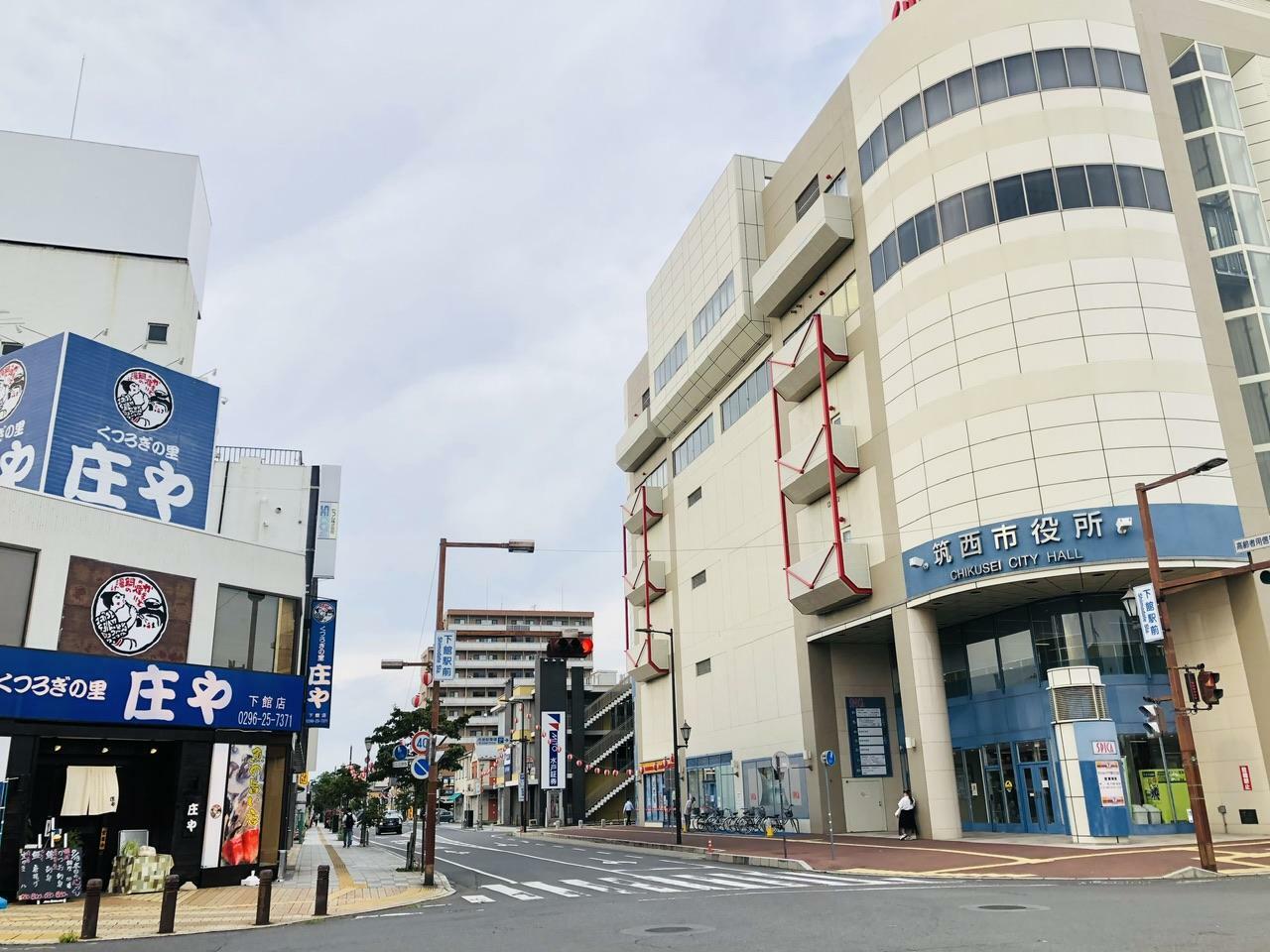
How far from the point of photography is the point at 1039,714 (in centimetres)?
3328

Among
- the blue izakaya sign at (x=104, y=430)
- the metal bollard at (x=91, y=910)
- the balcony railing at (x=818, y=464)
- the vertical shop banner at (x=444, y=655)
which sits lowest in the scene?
the metal bollard at (x=91, y=910)

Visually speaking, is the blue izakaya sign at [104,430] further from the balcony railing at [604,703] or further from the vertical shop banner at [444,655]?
the balcony railing at [604,703]

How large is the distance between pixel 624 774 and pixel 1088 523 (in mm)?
57482

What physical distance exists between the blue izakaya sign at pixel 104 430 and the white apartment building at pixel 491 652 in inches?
4121

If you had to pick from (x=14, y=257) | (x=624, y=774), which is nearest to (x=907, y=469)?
(x=14, y=257)

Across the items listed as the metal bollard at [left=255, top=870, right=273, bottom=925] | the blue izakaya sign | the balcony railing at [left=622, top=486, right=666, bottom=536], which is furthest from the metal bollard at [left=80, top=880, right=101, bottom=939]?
the balcony railing at [left=622, top=486, right=666, bottom=536]

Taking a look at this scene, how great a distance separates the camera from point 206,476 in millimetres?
28984

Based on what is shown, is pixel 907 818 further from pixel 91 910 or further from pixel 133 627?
pixel 91 910

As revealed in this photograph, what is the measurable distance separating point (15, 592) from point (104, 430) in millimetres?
6709

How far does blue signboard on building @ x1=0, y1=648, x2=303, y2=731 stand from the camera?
21.4 meters

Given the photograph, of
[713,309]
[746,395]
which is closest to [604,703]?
[746,395]

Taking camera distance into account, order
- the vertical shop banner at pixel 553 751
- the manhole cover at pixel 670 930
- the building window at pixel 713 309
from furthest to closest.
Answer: the vertical shop banner at pixel 553 751
the building window at pixel 713 309
the manhole cover at pixel 670 930

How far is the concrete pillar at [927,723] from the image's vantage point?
33.3m

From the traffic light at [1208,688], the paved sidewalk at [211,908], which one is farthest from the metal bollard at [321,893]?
the traffic light at [1208,688]
